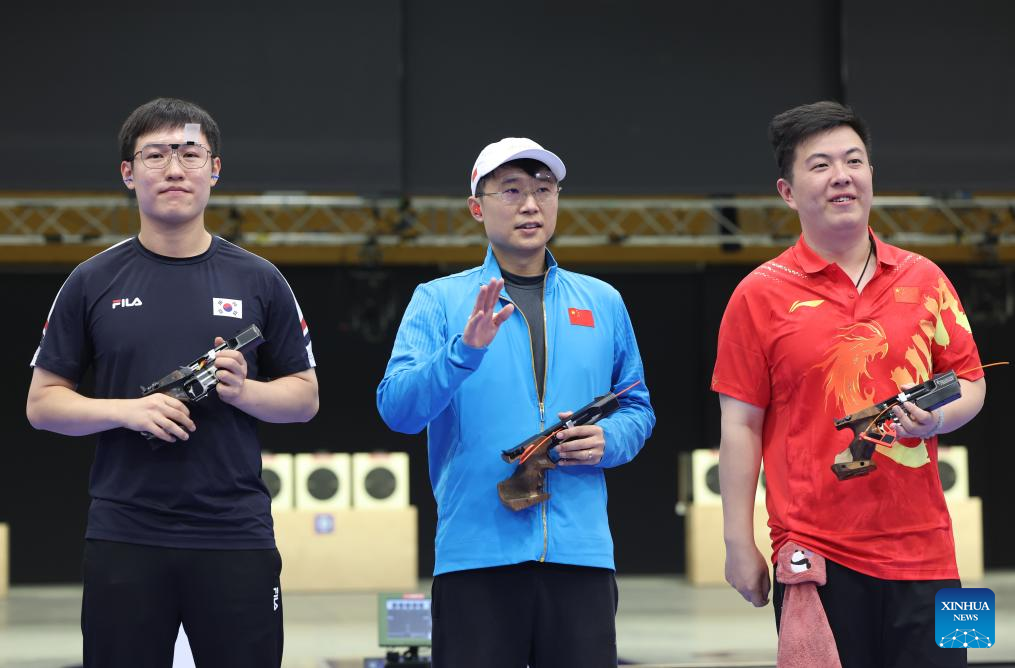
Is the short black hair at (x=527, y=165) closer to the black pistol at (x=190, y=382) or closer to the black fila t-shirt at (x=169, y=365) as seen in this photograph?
the black fila t-shirt at (x=169, y=365)

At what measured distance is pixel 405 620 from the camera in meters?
4.87

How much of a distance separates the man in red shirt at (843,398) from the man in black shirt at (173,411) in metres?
0.83

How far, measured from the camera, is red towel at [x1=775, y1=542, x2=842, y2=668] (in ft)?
6.77

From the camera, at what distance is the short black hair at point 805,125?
2.25m

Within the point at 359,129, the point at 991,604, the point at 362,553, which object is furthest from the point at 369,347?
the point at 991,604

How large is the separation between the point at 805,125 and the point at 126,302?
49.4 inches

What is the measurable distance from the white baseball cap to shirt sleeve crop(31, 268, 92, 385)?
2.62 ft

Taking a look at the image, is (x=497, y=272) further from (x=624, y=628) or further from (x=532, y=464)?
(x=624, y=628)

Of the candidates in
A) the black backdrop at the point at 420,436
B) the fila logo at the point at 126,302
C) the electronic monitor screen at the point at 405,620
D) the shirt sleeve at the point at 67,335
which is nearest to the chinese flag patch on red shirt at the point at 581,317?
the fila logo at the point at 126,302

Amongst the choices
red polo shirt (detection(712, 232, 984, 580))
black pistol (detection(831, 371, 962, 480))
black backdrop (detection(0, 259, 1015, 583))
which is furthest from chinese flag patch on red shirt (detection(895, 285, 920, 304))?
black backdrop (detection(0, 259, 1015, 583))

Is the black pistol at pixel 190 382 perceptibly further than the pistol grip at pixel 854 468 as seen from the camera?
Yes

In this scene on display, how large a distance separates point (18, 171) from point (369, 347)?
4.33 m

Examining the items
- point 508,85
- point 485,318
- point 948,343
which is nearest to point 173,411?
point 485,318

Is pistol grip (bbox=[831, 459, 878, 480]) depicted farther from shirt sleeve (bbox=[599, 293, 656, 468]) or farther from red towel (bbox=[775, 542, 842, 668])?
shirt sleeve (bbox=[599, 293, 656, 468])
